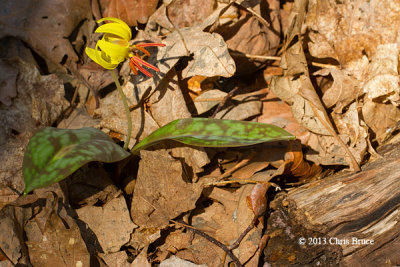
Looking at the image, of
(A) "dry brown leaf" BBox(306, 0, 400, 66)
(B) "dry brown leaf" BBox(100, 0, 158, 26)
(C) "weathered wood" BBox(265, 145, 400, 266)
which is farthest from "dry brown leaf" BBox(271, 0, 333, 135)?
(B) "dry brown leaf" BBox(100, 0, 158, 26)

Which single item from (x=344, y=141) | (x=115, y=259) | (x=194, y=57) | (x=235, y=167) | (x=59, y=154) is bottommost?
(x=115, y=259)

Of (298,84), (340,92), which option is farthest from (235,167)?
(340,92)

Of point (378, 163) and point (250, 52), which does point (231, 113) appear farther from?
point (378, 163)

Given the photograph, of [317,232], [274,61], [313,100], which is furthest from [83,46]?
[317,232]

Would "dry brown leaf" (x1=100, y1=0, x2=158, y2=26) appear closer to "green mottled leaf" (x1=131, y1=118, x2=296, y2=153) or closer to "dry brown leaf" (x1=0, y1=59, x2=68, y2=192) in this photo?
"dry brown leaf" (x1=0, y1=59, x2=68, y2=192)

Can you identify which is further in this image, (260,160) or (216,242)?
(260,160)

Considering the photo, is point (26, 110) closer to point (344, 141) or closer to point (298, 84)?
point (298, 84)

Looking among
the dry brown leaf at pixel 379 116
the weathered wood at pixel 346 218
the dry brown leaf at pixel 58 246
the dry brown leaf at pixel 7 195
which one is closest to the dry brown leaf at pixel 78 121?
the dry brown leaf at pixel 7 195
